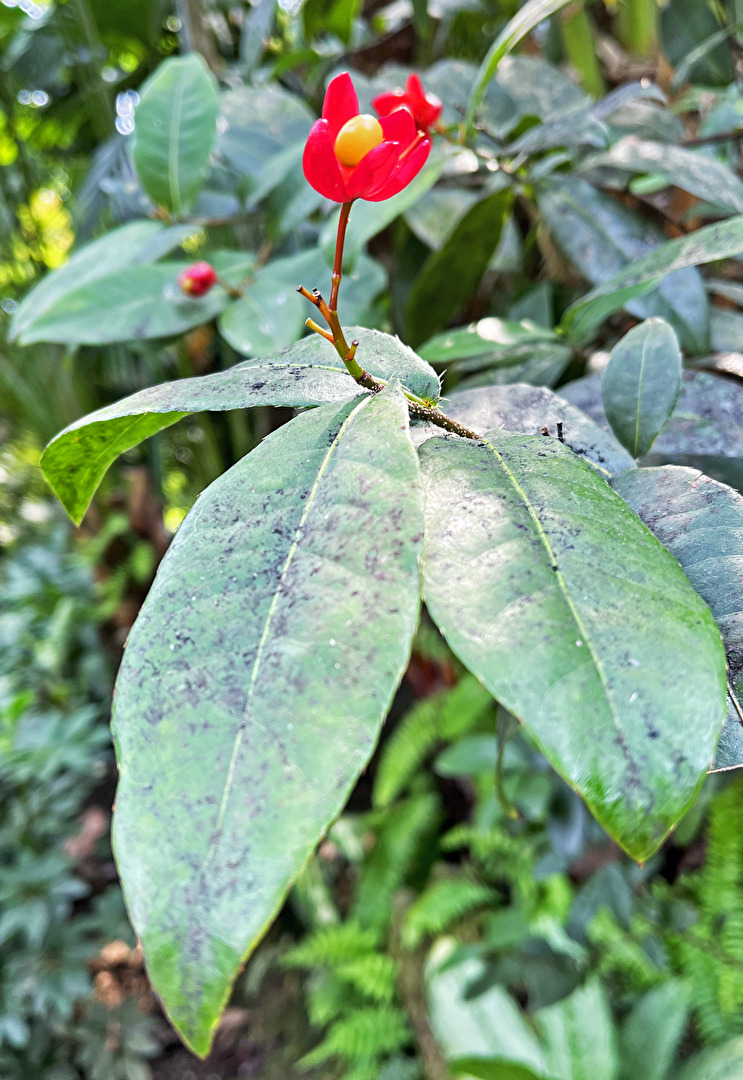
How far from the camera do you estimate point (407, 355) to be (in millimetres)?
328

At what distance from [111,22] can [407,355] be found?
4.30 feet

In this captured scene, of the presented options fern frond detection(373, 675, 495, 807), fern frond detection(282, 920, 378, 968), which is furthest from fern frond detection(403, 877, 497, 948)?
fern frond detection(373, 675, 495, 807)

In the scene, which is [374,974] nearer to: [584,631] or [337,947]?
[337,947]

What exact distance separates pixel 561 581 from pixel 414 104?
0.44 metres

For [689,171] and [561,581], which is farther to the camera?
[689,171]

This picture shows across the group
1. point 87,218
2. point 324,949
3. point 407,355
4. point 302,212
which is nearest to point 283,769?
point 407,355

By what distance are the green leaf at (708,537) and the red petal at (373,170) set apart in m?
0.18

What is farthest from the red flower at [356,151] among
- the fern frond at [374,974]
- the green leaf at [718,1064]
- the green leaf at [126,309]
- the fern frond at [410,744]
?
the fern frond at [374,974]

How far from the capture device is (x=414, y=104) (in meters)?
0.52

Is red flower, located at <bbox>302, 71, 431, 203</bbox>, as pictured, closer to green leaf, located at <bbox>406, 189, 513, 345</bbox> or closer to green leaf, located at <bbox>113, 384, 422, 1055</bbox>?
green leaf, located at <bbox>113, 384, 422, 1055</bbox>

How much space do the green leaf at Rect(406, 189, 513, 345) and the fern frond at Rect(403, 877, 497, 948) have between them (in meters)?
1.31

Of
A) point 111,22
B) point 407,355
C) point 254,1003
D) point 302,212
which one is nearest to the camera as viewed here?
point 407,355

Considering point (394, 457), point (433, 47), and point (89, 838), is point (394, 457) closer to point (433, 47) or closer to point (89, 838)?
point (433, 47)

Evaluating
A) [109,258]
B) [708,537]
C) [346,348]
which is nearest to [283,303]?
[109,258]
